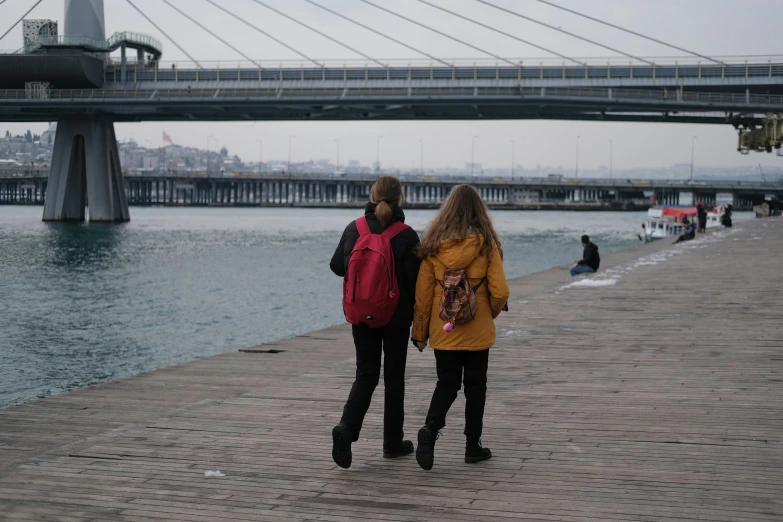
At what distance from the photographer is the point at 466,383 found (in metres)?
6.80

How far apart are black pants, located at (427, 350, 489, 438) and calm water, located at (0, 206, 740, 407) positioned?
34.3ft

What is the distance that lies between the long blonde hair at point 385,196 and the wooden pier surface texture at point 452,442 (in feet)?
5.49

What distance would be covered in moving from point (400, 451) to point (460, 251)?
1.50 meters

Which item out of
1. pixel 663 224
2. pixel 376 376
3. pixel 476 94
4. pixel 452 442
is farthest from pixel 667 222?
pixel 376 376

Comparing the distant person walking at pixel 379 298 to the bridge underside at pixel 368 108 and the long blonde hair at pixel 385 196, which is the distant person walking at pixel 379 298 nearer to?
the long blonde hair at pixel 385 196

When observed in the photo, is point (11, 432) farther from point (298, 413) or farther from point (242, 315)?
point (242, 315)

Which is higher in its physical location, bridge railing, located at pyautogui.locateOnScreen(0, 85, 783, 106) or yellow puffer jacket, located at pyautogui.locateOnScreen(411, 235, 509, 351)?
bridge railing, located at pyautogui.locateOnScreen(0, 85, 783, 106)

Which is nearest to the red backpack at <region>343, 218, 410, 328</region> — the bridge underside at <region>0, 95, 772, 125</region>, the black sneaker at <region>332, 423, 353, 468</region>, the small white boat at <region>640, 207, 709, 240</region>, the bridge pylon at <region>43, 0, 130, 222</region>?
the black sneaker at <region>332, 423, 353, 468</region>

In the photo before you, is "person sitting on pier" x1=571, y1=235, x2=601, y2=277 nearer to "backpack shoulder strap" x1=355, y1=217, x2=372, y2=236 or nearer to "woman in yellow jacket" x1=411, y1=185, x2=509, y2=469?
"woman in yellow jacket" x1=411, y1=185, x2=509, y2=469

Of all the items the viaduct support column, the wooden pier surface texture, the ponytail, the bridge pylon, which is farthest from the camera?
the viaduct support column

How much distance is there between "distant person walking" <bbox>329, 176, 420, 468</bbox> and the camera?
6.52 meters

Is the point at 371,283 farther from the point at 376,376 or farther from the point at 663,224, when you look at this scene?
the point at 663,224

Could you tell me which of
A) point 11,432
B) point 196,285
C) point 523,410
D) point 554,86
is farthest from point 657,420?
point 554,86

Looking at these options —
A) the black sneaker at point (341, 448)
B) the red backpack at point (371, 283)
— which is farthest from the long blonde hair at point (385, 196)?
the black sneaker at point (341, 448)
